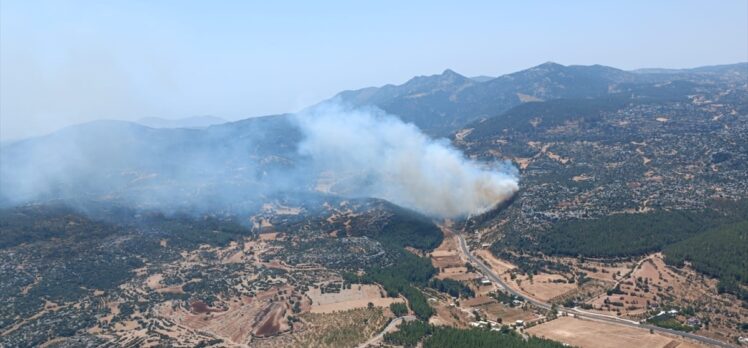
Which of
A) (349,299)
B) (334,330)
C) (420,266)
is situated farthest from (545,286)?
(334,330)

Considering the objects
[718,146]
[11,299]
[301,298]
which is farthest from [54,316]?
[718,146]

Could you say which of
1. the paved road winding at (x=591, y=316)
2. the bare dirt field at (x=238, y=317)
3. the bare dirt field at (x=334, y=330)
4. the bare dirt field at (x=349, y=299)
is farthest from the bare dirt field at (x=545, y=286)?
the bare dirt field at (x=238, y=317)

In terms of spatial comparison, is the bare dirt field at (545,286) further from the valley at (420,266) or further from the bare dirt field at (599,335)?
the bare dirt field at (599,335)

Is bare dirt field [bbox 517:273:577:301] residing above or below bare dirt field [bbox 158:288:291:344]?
below

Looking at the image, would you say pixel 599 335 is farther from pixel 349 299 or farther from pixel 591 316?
pixel 349 299

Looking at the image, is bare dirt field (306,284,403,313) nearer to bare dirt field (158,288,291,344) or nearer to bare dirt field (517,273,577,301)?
bare dirt field (158,288,291,344)

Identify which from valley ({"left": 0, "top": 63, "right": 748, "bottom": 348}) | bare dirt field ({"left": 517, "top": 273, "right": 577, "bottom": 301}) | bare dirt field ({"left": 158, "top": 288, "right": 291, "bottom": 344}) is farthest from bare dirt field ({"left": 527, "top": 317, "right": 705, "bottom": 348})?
bare dirt field ({"left": 158, "top": 288, "right": 291, "bottom": 344})
